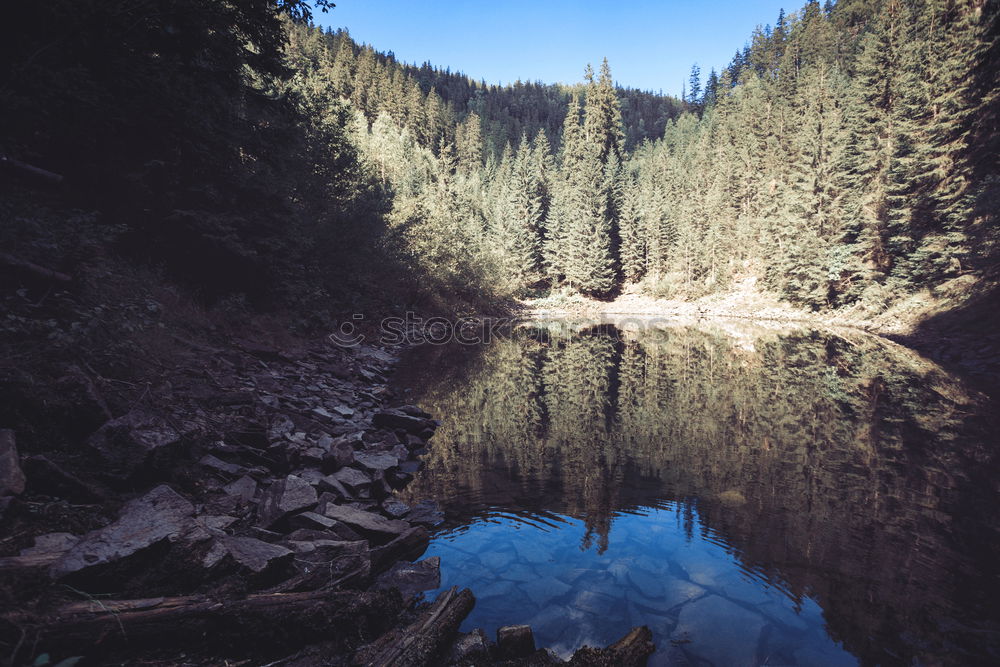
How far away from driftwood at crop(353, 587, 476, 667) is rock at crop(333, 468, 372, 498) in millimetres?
2909

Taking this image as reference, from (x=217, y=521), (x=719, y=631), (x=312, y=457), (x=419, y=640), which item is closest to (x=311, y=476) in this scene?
(x=312, y=457)

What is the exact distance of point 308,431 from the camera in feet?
27.3

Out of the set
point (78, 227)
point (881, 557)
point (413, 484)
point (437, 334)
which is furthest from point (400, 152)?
point (881, 557)

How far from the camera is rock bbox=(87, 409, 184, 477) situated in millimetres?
4543

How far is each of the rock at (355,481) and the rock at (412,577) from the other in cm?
186

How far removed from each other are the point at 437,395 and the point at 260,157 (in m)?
8.44

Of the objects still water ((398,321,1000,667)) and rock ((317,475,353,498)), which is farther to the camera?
rock ((317,475,353,498))

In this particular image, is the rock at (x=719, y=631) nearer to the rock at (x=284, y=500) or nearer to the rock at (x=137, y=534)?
the rock at (x=284, y=500)

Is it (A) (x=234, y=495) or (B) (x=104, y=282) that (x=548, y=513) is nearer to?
(A) (x=234, y=495)

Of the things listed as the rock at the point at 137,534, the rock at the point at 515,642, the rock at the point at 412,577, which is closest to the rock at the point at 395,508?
the rock at the point at 412,577

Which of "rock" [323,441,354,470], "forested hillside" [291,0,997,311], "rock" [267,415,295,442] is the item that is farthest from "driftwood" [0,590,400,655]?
"forested hillside" [291,0,997,311]

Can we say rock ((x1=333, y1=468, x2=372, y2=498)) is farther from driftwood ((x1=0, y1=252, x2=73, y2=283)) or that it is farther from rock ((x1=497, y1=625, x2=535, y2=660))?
driftwood ((x1=0, y1=252, x2=73, y2=283))

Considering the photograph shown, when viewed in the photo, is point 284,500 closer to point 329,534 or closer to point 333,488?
point 329,534

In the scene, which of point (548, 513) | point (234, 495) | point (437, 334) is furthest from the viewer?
point (437, 334)
